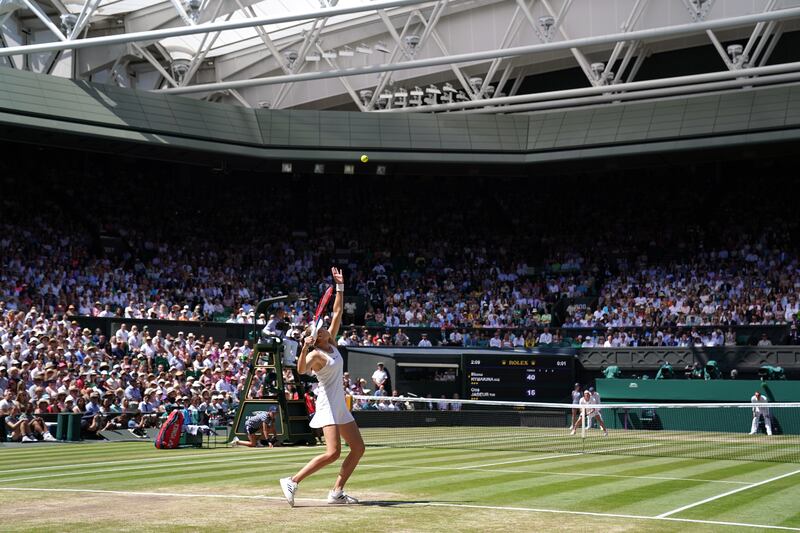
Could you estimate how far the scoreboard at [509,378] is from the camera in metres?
37.6

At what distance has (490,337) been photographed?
42.2 m

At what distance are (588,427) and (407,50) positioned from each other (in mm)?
15775

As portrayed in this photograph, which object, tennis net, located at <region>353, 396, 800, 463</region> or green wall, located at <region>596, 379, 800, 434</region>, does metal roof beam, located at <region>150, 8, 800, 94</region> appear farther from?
green wall, located at <region>596, 379, 800, 434</region>

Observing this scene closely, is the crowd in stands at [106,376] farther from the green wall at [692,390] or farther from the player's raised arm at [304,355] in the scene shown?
the player's raised arm at [304,355]

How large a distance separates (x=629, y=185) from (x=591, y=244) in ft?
13.9

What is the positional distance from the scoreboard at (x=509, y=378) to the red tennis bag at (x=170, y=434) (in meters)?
18.4

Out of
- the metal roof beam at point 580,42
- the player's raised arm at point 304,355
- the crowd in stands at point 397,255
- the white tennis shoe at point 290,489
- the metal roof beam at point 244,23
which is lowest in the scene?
the white tennis shoe at point 290,489

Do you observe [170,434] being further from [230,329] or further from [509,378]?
[509,378]

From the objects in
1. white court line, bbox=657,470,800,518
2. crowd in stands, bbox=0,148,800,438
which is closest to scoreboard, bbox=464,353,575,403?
crowd in stands, bbox=0,148,800,438

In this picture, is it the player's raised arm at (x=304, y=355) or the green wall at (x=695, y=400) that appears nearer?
the player's raised arm at (x=304, y=355)

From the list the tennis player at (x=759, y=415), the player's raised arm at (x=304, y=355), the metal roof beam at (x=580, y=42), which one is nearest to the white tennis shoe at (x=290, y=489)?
the player's raised arm at (x=304, y=355)

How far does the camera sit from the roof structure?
36438 mm

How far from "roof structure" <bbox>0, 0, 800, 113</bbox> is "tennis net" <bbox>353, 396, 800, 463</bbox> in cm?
1214

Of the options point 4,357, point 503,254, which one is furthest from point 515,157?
point 4,357
